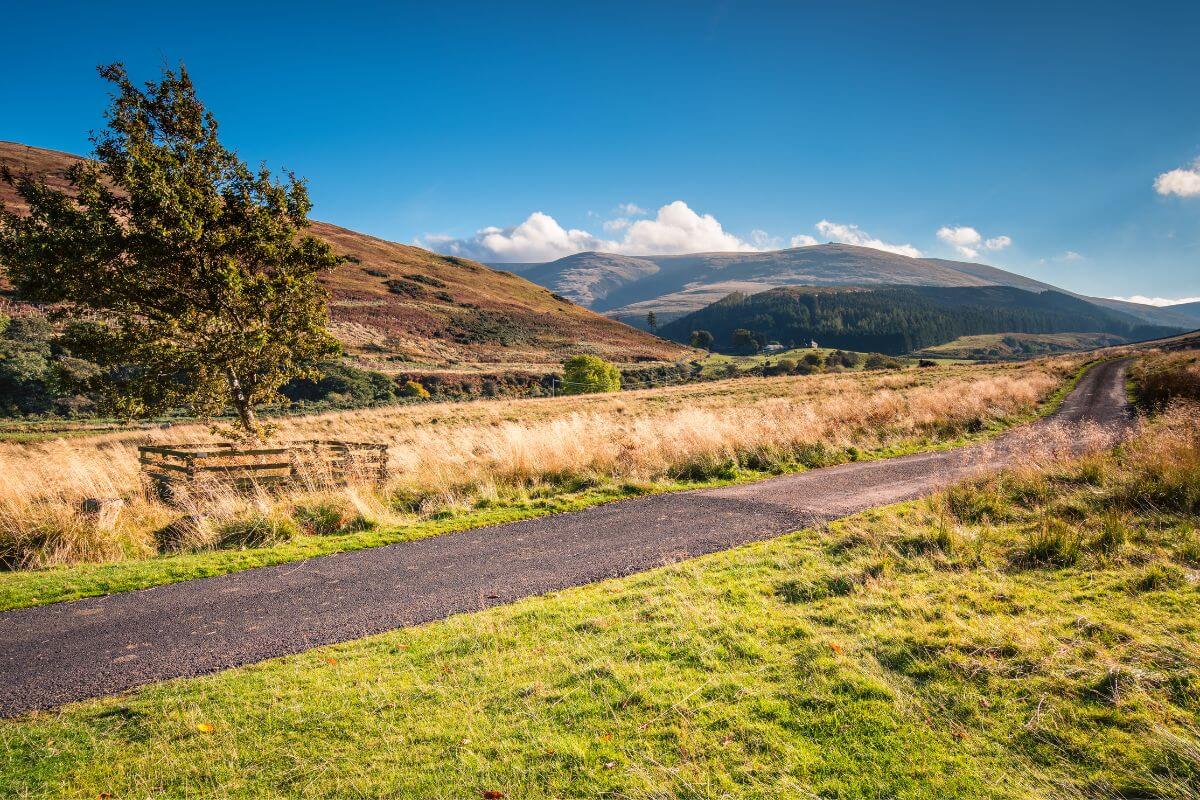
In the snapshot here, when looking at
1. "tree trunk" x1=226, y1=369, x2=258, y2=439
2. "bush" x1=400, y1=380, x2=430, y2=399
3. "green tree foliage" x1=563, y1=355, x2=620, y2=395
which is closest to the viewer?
"tree trunk" x1=226, y1=369, x2=258, y2=439

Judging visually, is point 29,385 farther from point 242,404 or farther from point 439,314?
point 439,314

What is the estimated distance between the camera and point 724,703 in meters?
3.54

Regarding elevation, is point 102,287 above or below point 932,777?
above

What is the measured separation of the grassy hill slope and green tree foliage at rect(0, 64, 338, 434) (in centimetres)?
4271

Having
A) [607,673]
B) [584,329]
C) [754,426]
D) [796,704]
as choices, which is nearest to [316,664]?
[607,673]

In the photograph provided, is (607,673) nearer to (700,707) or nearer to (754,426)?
(700,707)

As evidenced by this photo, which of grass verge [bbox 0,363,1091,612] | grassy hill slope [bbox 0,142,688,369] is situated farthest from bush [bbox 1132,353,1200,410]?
grassy hill slope [bbox 0,142,688,369]

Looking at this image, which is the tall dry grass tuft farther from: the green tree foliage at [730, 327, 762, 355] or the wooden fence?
the green tree foliage at [730, 327, 762, 355]

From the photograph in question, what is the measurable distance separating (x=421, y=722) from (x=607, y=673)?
137cm

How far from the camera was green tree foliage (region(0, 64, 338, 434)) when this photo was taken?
10438 millimetres

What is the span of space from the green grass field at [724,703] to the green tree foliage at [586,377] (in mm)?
51846

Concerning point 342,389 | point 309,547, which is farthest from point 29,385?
point 309,547

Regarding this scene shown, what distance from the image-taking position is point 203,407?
12.5 meters

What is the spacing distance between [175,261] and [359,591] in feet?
32.4
